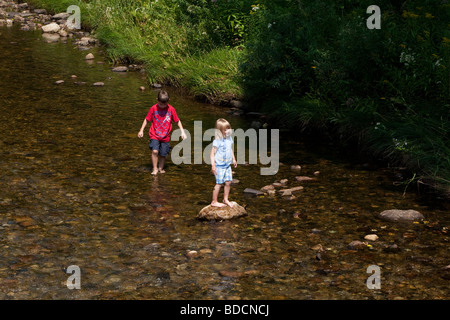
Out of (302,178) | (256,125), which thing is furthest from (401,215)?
(256,125)

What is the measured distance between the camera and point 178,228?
820 cm

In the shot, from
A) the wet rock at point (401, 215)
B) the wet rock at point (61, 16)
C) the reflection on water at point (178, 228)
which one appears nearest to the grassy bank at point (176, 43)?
the reflection on water at point (178, 228)

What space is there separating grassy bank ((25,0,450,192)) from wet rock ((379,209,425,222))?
40.9 inches

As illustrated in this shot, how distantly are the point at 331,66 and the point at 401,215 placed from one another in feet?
15.6

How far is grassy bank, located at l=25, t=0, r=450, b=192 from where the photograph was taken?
34.7 feet

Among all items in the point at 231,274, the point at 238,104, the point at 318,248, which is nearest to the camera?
the point at 231,274

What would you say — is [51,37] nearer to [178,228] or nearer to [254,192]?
[254,192]

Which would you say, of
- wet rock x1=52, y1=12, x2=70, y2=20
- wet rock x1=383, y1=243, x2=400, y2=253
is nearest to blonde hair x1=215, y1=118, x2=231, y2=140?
wet rock x1=383, y1=243, x2=400, y2=253

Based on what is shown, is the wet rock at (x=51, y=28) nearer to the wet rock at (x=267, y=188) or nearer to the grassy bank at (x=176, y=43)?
the grassy bank at (x=176, y=43)

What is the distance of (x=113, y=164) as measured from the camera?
35.1ft

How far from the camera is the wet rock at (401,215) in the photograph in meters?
8.52

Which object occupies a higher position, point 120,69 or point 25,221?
point 120,69

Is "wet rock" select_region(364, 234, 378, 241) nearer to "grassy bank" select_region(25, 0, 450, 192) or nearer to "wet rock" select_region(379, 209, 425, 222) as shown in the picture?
"wet rock" select_region(379, 209, 425, 222)
